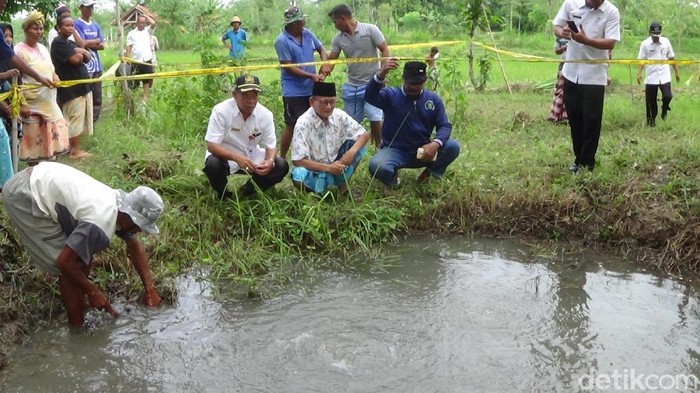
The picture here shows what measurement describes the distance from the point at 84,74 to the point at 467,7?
6.63 meters

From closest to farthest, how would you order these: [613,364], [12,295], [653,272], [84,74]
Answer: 1. [613,364]
2. [12,295]
3. [653,272]
4. [84,74]

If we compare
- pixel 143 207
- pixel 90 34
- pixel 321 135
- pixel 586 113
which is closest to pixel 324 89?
pixel 321 135

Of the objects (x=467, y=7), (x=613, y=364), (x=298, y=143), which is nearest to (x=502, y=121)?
(x=467, y=7)

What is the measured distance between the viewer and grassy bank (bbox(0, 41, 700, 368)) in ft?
16.4

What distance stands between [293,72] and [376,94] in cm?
122

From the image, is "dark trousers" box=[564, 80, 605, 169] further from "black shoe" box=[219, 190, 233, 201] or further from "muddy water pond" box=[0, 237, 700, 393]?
"black shoe" box=[219, 190, 233, 201]

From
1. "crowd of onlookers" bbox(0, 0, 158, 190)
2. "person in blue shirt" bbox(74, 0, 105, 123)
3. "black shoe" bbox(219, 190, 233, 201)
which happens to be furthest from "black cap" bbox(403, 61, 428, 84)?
"person in blue shirt" bbox(74, 0, 105, 123)

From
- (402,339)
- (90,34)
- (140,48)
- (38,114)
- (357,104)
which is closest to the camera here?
(402,339)

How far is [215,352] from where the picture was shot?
13.4 feet

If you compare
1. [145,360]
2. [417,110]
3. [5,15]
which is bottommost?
[145,360]

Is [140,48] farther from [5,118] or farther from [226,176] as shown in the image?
[226,176]

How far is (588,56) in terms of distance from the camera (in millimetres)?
6461

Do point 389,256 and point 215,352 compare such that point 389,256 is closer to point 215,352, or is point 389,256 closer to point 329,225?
point 329,225

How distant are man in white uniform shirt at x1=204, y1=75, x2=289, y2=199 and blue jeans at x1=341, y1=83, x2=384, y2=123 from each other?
1.64 meters
